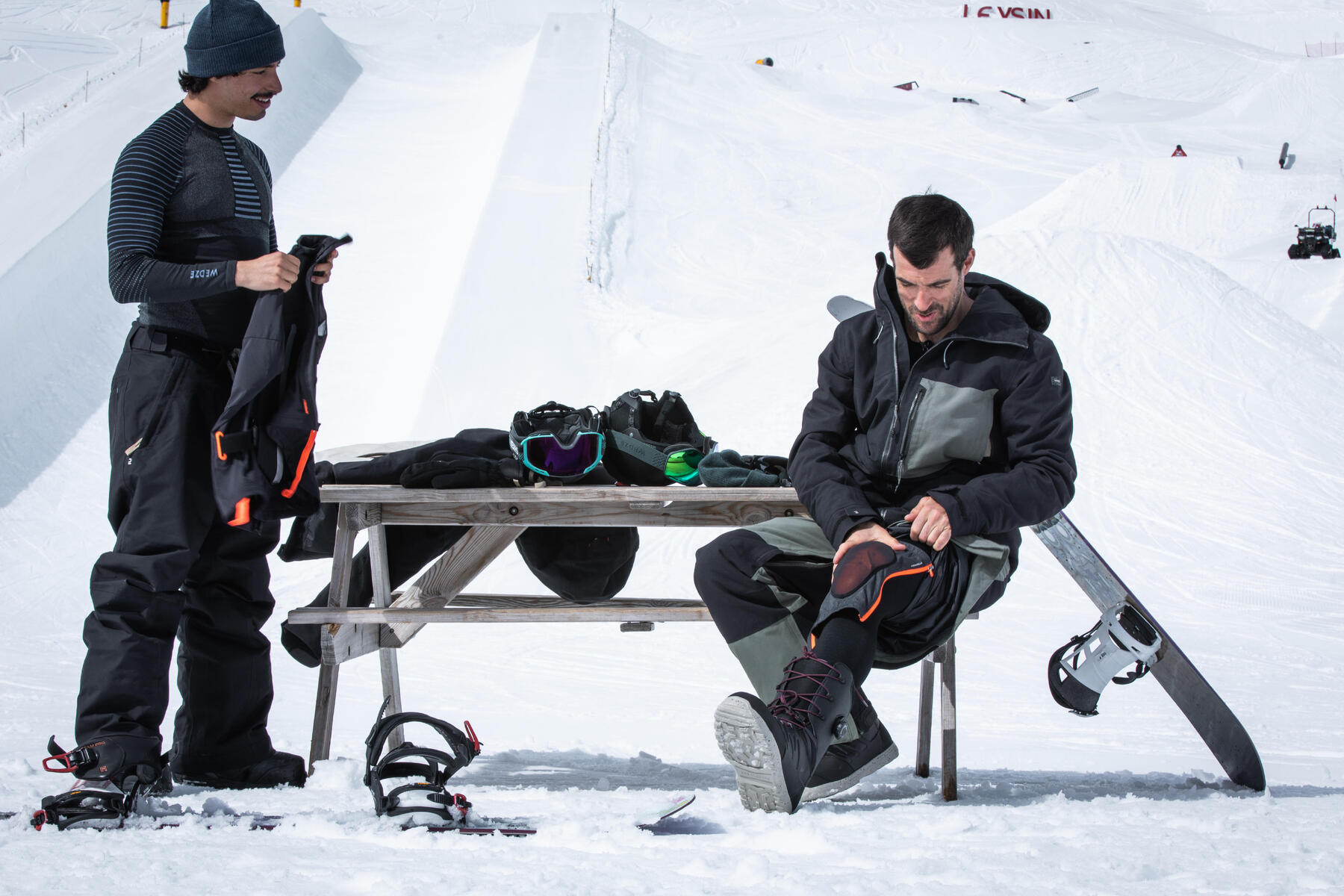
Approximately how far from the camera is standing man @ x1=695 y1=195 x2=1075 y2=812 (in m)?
2.04

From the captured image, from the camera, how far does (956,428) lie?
226 centimetres

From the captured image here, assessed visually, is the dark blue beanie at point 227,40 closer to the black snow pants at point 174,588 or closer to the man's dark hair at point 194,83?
the man's dark hair at point 194,83

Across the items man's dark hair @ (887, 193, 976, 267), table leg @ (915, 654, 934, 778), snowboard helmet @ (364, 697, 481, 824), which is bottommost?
table leg @ (915, 654, 934, 778)

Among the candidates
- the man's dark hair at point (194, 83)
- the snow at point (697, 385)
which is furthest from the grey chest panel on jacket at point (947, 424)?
the man's dark hair at point (194, 83)

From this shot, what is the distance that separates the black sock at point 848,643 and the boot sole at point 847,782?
16cm

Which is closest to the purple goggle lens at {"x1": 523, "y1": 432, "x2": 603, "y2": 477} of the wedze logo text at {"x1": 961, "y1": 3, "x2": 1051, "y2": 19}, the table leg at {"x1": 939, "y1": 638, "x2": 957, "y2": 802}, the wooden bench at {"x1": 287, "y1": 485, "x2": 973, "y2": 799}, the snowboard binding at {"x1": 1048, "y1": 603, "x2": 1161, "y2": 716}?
the wooden bench at {"x1": 287, "y1": 485, "x2": 973, "y2": 799}

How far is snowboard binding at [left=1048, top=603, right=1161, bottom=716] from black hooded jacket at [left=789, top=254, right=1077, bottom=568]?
23 centimetres

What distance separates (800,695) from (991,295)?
1.02 metres

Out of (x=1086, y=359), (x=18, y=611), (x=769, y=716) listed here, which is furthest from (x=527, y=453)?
(x=1086, y=359)

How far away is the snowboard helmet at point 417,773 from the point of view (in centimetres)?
193

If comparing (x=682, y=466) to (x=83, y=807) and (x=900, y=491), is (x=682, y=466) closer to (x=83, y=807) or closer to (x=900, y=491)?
(x=900, y=491)

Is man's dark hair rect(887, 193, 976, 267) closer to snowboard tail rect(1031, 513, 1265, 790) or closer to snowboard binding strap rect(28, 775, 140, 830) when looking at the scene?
snowboard tail rect(1031, 513, 1265, 790)

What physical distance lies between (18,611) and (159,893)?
4.36m

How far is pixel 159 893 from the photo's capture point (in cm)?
144
